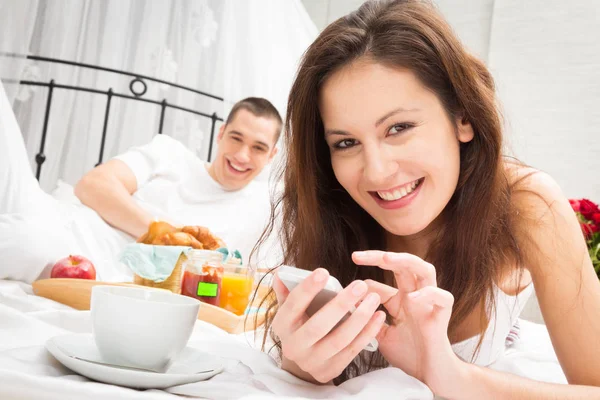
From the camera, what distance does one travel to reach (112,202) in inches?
91.4

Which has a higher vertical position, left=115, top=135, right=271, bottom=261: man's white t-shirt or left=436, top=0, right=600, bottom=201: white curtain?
left=436, top=0, right=600, bottom=201: white curtain

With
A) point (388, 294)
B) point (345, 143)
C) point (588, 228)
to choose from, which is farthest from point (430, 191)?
point (588, 228)

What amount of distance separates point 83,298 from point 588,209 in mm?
1940

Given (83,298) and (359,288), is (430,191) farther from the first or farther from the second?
(83,298)

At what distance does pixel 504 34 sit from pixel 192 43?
5.86 ft

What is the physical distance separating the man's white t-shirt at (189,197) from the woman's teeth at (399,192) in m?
1.55

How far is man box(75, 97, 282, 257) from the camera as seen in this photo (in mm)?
2545

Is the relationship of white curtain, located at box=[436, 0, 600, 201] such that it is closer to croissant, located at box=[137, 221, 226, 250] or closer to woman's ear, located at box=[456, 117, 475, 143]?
croissant, located at box=[137, 221, 226, 250]

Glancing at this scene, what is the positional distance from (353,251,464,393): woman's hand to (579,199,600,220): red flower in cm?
175

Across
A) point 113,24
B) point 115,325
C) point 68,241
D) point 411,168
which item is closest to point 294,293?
point 115,325

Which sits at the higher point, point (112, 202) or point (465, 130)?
point (465, 130)

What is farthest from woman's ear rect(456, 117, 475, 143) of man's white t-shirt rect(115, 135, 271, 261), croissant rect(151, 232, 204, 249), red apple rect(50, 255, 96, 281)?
man's white t-shirt rect(115, 135, 271, 261)

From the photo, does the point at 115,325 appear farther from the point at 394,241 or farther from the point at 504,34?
the point at 504,34

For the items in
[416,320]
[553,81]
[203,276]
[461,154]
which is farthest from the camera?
[553,81]
